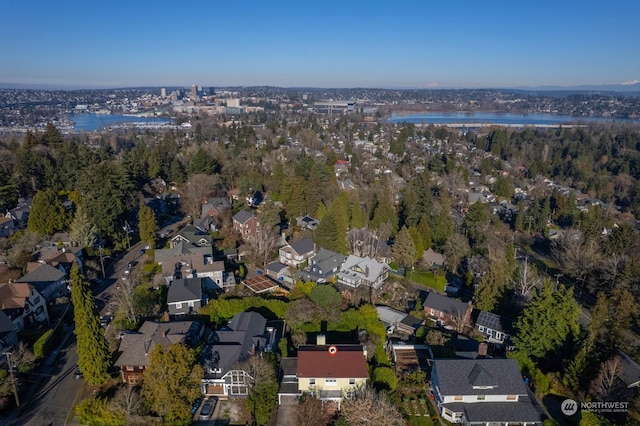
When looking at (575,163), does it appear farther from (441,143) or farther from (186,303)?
(186,303)

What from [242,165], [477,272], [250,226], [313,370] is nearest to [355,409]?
[313,370]

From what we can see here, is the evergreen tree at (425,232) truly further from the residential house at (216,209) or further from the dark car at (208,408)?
the dark car at (208,408)

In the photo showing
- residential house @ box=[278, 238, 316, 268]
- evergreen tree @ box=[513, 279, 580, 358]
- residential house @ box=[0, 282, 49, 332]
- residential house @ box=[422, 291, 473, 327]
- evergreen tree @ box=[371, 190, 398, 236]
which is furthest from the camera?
evergreen tree @ box=[371, 190, 398, 236]

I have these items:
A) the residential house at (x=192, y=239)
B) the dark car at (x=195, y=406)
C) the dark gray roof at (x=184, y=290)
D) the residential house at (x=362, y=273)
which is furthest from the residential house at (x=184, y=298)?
the residential house at (x=362, y=273)

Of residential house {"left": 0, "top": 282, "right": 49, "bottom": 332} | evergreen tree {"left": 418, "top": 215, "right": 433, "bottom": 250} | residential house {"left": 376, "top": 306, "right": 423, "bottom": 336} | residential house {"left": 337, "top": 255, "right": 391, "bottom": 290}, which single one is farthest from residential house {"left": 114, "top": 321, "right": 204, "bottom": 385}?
evergreen tree {"left": 418, "top": 215, "right": 433, "bottom": 250}

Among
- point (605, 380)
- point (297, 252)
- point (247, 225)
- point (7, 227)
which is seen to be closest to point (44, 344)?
point (297, 252)

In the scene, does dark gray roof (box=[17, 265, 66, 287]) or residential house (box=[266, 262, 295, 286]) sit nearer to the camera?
dark gray roof (box=[17, 265, 66, 287])

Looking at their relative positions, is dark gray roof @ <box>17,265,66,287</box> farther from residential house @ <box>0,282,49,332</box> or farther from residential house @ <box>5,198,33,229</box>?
residential house @ <box>5,198,33,229</box>
